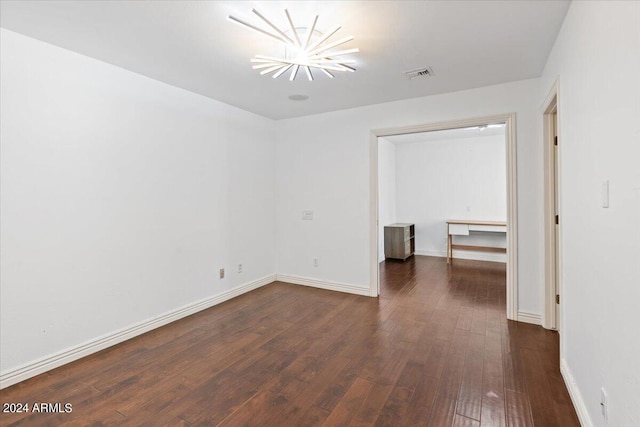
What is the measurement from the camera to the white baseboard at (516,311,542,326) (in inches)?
123

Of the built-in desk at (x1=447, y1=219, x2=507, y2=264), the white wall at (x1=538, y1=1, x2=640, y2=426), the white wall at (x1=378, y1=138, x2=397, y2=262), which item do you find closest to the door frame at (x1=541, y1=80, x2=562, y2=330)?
the white wall at (x1=538, y1=1, x2=640, y2=426)

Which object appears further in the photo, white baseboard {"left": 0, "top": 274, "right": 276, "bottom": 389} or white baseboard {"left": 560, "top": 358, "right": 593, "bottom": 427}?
white baseboard {"left": 0, "top": 274, "right": 276, "bottom": 389}

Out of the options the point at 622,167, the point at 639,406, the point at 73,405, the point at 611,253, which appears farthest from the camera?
the point at 73,405

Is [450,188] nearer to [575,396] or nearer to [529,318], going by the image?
[529,318]

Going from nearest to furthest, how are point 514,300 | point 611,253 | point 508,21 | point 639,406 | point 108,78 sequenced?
point 639,406, point 611,253, point 508,21, point 108,78, point 514,300

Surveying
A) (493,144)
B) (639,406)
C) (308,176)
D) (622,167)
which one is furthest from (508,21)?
(493,144)

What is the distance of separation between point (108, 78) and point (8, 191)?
4.03 ft

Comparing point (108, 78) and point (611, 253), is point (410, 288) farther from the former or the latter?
point (108, 78)

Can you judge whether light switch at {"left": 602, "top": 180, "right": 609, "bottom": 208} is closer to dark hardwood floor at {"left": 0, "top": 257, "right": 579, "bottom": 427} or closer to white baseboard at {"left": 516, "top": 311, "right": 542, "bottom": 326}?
dark hardwood floor at {"left": 0, "top": 257, "right": 579, "bottom": 427}

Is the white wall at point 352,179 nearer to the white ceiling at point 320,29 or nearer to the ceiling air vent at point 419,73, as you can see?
the white ceiling at point 320,29

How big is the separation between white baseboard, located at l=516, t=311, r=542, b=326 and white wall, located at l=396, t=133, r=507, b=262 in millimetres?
3265

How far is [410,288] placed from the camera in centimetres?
440

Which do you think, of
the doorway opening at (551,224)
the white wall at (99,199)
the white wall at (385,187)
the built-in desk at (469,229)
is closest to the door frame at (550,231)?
the doorway opening at (551,224)

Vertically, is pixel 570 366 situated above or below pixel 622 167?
below
